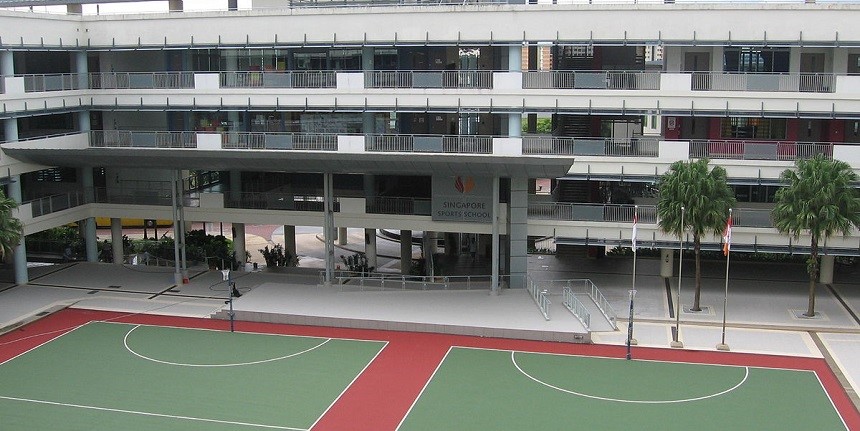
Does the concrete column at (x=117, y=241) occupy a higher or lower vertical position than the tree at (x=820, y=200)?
lower

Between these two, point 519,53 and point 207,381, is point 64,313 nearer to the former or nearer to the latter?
point 207,381

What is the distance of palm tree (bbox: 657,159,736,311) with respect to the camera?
132 ft

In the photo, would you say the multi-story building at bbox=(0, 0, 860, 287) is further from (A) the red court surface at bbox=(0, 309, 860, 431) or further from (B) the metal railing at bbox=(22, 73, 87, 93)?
(A) the red court surface at bbox=(0, 309, 860, 431)

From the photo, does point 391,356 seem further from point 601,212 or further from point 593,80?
point 593,80

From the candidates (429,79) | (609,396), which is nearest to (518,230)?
(429,79)

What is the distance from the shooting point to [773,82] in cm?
4362

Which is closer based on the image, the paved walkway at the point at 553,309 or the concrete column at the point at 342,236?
the paved walkway at the point at 553,309

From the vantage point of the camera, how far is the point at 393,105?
153 ft

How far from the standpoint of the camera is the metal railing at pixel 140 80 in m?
49.5

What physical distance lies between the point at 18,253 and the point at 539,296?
Result: 24869mm

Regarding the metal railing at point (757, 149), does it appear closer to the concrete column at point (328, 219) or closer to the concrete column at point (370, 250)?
the concrete column at point (370, 250)

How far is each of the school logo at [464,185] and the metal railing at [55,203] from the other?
1983cm

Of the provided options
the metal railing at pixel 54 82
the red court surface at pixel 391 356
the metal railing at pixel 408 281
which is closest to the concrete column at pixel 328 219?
the metal railing at pixel 408 281

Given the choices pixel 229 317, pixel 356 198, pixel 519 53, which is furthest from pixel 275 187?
pixel 519 53
